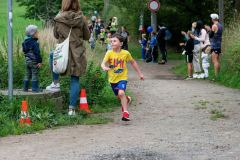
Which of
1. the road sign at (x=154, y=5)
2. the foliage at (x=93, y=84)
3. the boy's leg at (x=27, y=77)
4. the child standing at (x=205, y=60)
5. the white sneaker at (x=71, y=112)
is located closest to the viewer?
the white sneaker at (x=71, y=112)

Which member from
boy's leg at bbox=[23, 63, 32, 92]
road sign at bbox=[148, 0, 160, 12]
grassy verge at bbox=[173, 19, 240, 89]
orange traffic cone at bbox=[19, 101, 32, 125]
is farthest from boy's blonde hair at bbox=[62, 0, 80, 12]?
road sign at bbox=[148, 0, 160, 12]

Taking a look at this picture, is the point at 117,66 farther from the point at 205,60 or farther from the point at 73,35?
the point at 205,60

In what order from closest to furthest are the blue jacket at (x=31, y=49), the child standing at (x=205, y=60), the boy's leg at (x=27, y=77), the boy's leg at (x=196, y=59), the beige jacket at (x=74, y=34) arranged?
the beige jacket at (x=74, y=34) < the blue jacket at (x=31, y=49) < the boy's leg at (x=27, y=77) < the child standing at (x=205, y=60) < the boy's leg at (x=196, y=59)

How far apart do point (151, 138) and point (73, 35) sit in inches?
97.0


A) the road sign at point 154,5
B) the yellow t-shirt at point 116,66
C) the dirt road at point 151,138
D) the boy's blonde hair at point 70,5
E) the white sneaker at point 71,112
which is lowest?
the dirt road at point 151,138

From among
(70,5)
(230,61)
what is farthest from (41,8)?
(70,5)

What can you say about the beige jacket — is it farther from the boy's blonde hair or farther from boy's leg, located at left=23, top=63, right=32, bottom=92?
boy's leg, located at left=23, top=63, right=32, bottom=92

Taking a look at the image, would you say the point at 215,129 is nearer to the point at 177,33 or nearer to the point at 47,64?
the point at 47,64

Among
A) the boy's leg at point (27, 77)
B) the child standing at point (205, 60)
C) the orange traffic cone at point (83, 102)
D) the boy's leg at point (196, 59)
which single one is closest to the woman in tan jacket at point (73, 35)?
the orange traffic cone at point (83, 102)

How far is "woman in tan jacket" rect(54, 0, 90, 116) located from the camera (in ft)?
30.9

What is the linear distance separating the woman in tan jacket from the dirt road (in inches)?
35.7

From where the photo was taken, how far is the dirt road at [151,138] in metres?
6.98

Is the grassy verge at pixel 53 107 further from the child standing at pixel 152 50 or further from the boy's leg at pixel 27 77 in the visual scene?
the child standing at pixel 152 50

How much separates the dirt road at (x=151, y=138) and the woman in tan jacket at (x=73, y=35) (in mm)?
907
